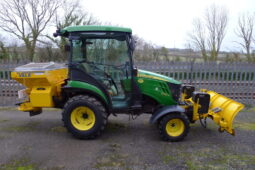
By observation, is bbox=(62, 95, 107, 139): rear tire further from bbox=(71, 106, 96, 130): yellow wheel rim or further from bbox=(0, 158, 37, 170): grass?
bbox=(0, 158, 37, 170): grass

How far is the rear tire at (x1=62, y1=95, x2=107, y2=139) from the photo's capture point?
12.2 feet

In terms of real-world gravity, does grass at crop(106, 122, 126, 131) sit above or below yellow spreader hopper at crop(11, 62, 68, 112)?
below

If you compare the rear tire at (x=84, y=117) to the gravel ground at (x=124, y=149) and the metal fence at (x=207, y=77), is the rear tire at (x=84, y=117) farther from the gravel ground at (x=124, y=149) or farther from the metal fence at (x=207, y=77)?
the metal fence at (x=207, y=77)

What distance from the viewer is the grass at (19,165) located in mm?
2914

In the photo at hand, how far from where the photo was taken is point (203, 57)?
15102 mm

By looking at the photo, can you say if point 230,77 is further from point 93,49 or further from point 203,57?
point 203,57

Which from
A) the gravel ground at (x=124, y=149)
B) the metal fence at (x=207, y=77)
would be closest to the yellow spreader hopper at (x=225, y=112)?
the gravel ground at (x=124, y=149)

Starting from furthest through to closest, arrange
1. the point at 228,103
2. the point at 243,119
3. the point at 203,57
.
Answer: the point at 203,57
the point at 243,119
the point at 228,103

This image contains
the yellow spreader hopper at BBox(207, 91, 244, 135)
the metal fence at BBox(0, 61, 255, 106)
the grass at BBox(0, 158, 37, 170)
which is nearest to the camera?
the grass at BBox(0, 158, 37, 170)

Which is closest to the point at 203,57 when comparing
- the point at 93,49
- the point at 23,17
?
the point at 93,49

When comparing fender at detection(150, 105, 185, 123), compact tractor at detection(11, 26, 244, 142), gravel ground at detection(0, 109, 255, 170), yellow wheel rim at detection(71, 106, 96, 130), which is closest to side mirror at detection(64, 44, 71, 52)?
compact tractor at detection(11, 26, 244, 142)

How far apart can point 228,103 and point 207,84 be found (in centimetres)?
336

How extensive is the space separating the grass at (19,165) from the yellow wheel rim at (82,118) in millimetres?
1085

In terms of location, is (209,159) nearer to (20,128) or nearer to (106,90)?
(106,90)
